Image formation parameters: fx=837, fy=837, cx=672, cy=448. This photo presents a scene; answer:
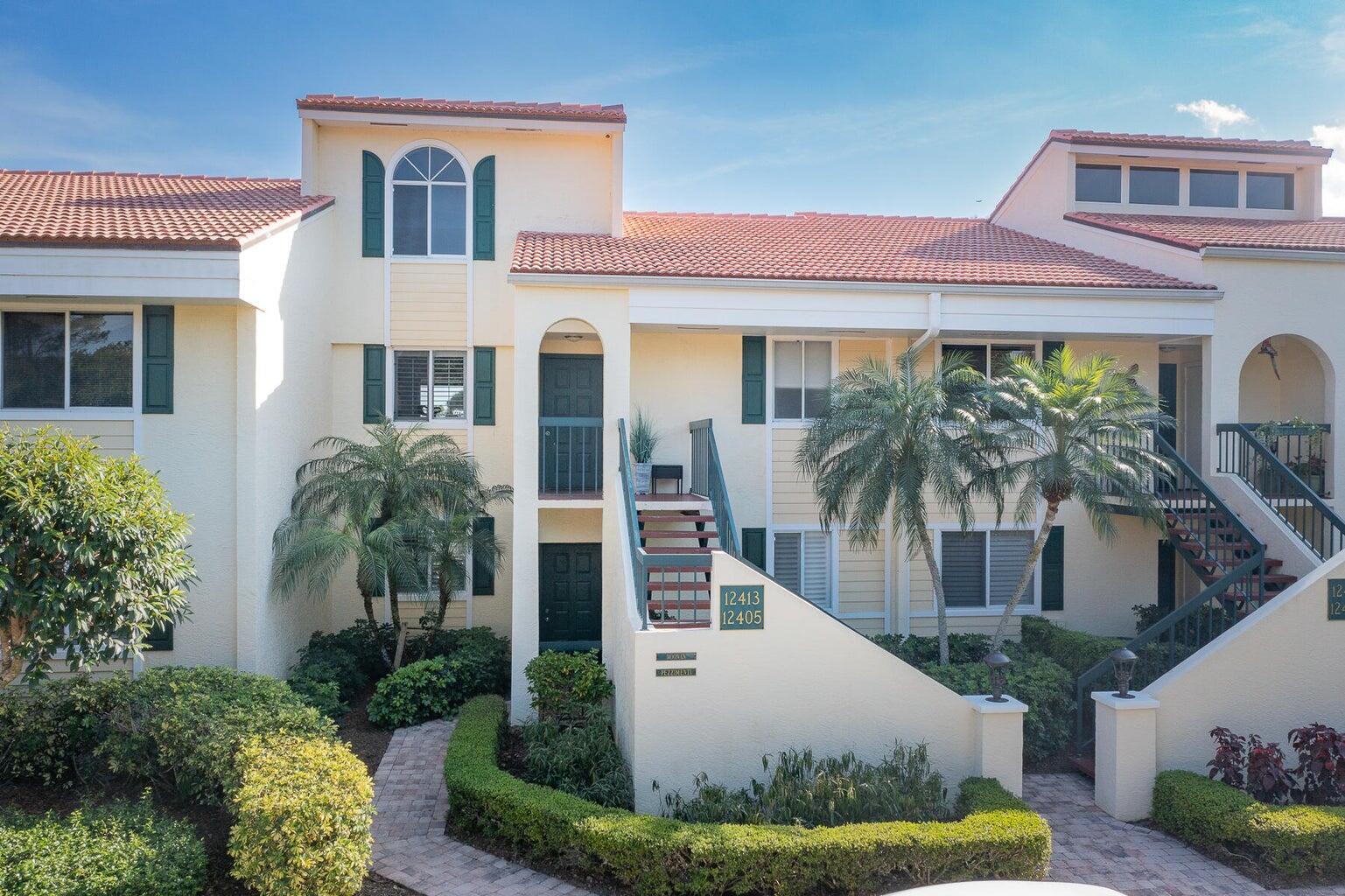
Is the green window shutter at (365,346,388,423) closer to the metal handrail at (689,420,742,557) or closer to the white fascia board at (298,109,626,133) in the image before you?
the white fascia board at (298,109,626,133)

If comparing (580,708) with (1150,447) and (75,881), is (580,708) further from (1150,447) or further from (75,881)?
(1150,447)

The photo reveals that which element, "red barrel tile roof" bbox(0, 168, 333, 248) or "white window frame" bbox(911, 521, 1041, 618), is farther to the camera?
"white window frame" bbox(911, 521, 1041, 618)

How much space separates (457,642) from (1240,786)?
35.4ft

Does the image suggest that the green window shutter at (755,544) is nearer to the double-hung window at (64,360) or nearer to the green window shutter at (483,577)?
the green window shutter at (483,577)

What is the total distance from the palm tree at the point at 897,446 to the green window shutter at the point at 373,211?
8.60 m

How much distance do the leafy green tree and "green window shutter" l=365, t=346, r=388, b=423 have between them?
21.8ft

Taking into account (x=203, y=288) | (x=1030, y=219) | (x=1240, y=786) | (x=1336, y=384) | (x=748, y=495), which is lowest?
Answer: (x=1240, y=786)

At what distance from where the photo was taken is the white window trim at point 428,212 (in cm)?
1501

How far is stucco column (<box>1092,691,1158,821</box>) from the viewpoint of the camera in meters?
9.25

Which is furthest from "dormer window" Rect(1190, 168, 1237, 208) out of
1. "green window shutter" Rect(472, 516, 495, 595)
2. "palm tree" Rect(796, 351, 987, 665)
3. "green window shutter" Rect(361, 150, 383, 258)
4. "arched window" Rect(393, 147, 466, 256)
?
"green window shutter" Rect(361, 150, 383, 258)

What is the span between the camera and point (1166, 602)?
15258 mm

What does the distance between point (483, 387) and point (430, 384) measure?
3.22 ft

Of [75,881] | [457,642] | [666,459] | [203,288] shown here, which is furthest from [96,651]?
[666,459]

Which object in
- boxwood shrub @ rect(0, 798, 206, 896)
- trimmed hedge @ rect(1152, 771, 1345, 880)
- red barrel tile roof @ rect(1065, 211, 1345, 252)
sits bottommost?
trimmed hedge @ rect(1152, 771, 1345, 880)
